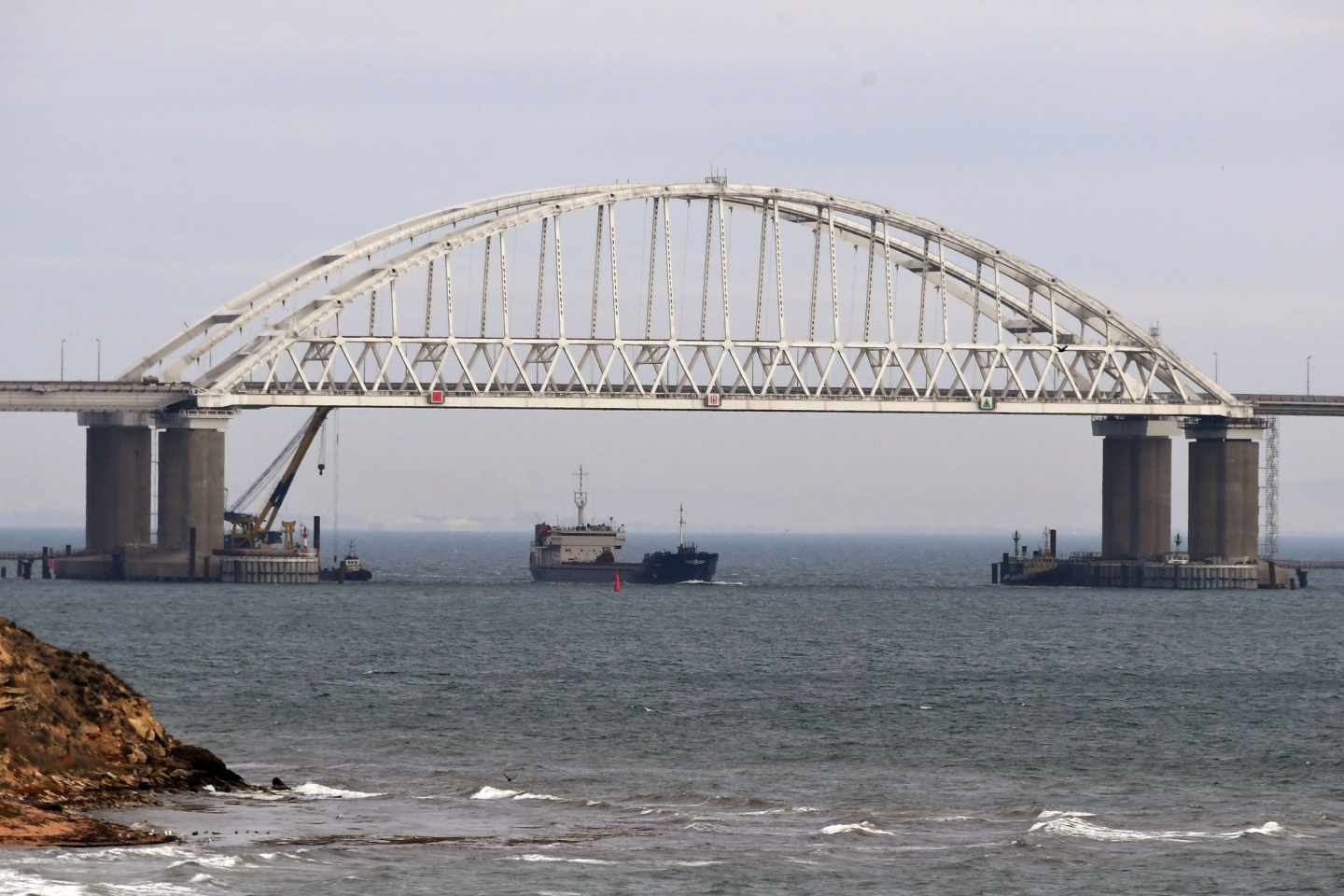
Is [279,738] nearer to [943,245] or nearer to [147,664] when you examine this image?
[147,664]

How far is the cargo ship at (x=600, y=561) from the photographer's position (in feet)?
627

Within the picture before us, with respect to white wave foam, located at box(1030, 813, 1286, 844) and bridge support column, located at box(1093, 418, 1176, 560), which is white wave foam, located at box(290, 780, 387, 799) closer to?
white wave foam, located at box(1030, 813, 1286, 844)

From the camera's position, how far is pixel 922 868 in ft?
163

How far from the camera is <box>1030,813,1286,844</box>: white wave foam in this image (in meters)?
54.0

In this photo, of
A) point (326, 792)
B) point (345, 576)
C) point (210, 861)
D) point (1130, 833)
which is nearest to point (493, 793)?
point (326, 792)

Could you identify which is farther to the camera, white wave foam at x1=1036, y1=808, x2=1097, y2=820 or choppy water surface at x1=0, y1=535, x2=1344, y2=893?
white wave foam at x1=1036, y1=808, x2=1097, y2=820

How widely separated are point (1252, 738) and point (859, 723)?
501 inches

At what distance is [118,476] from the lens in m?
161

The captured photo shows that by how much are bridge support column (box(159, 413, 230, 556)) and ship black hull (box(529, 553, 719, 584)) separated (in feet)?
129

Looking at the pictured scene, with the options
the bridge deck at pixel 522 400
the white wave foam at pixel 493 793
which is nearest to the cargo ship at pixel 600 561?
the bridge deck at pixel 522 400

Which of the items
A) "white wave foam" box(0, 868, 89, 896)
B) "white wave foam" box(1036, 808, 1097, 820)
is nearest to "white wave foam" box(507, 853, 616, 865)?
"white wave foam" box(0, 868, 89, 896)

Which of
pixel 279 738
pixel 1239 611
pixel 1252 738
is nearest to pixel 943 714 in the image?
pixel 1252 738

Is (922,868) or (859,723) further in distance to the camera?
(859,723)

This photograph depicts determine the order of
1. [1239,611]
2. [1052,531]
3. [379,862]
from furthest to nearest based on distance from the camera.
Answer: [1052,531]
[1239,611]
[379,862]
